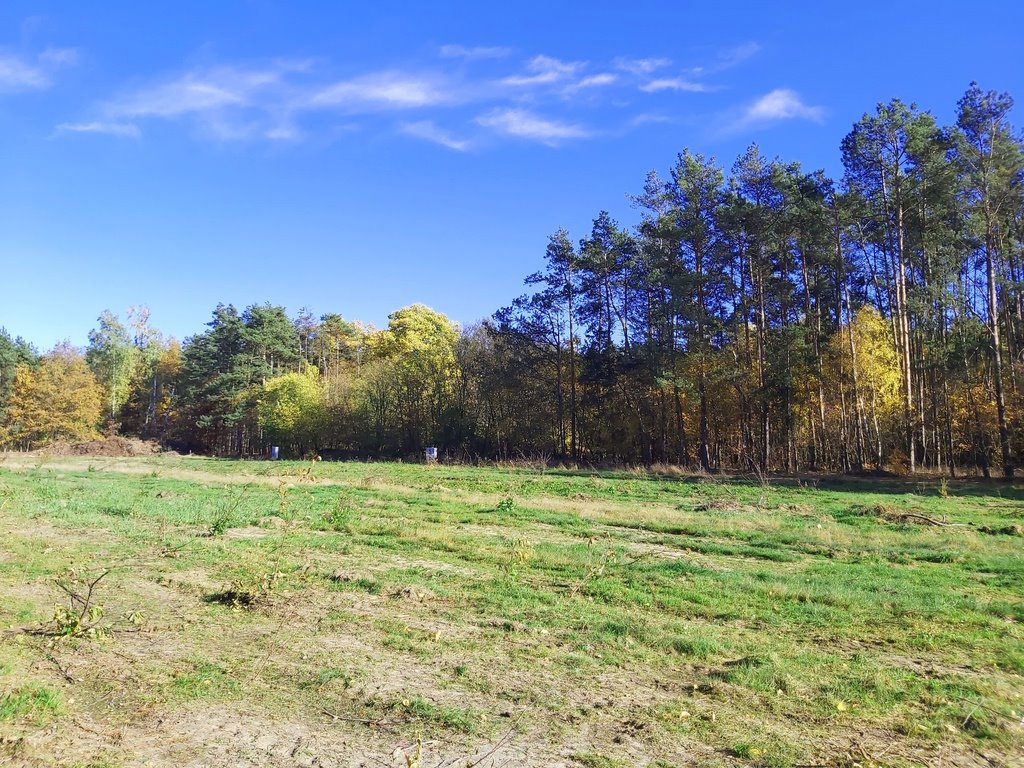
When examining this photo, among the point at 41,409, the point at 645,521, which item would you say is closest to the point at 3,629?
the point at 645,521

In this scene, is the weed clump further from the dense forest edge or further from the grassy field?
the dense forest edge

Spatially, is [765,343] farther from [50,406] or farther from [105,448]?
[50,406]

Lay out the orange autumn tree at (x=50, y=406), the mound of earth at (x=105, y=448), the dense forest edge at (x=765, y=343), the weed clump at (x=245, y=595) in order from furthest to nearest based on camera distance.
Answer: the orange autumn tree at (x=50, y=406), the mound of earth at (x=105, y=448), the dense forest edge at (x=765, y=343), the weed clump at (x=245, y=595)

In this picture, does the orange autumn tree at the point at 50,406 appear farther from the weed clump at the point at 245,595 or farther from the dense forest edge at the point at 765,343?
the weed clump at the point at 245,595

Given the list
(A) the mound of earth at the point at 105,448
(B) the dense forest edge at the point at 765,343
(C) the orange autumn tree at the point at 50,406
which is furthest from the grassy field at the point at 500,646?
(C) the orange autumn tree at the point at 50,406

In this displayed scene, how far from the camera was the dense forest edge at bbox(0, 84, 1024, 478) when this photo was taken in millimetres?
30594

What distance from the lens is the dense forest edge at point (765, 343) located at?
3059 centimetres

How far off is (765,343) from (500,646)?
3674cm

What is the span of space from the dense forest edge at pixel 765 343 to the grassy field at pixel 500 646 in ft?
75.2

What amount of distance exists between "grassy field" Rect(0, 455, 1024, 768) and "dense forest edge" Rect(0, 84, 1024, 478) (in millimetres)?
22914

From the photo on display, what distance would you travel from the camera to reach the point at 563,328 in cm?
4681

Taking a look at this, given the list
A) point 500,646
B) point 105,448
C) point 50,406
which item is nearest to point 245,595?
point 500,646

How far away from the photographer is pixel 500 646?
613 cm

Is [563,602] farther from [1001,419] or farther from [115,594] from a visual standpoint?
[1001,419]
